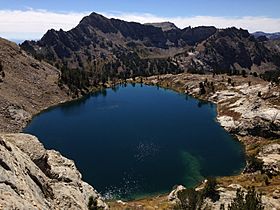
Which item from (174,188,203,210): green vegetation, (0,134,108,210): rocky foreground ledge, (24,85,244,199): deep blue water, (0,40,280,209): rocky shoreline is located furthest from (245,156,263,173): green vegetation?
(0,134,108,210): rocky foreground ledge

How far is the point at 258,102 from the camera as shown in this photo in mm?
152000

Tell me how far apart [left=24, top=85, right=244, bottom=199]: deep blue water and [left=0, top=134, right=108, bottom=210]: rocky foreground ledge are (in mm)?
38055

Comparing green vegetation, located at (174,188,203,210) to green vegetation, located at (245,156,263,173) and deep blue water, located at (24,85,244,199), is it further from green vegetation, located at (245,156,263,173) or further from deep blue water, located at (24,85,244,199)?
green vegetation, located at (245,156,263,173)

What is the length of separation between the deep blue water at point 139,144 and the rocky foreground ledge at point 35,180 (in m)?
38.1

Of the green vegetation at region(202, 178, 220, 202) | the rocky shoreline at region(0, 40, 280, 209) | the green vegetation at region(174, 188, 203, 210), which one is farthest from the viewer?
the green vegetation at region(202, 178, 220, 202)

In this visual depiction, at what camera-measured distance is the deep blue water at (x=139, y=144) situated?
9312 centimetres

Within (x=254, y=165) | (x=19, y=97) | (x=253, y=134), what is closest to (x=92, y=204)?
(x=254, y=165)

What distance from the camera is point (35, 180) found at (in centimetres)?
3650

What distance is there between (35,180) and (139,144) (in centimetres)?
8585

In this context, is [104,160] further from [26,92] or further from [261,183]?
[26,92]

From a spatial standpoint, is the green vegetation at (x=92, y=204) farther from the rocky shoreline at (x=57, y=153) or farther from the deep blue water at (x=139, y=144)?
the deep blue water at (x=139, y=144)

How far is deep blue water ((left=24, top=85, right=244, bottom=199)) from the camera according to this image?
306ft

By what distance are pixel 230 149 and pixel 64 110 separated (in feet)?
303

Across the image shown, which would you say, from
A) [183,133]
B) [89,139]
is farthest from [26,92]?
[183,133]
